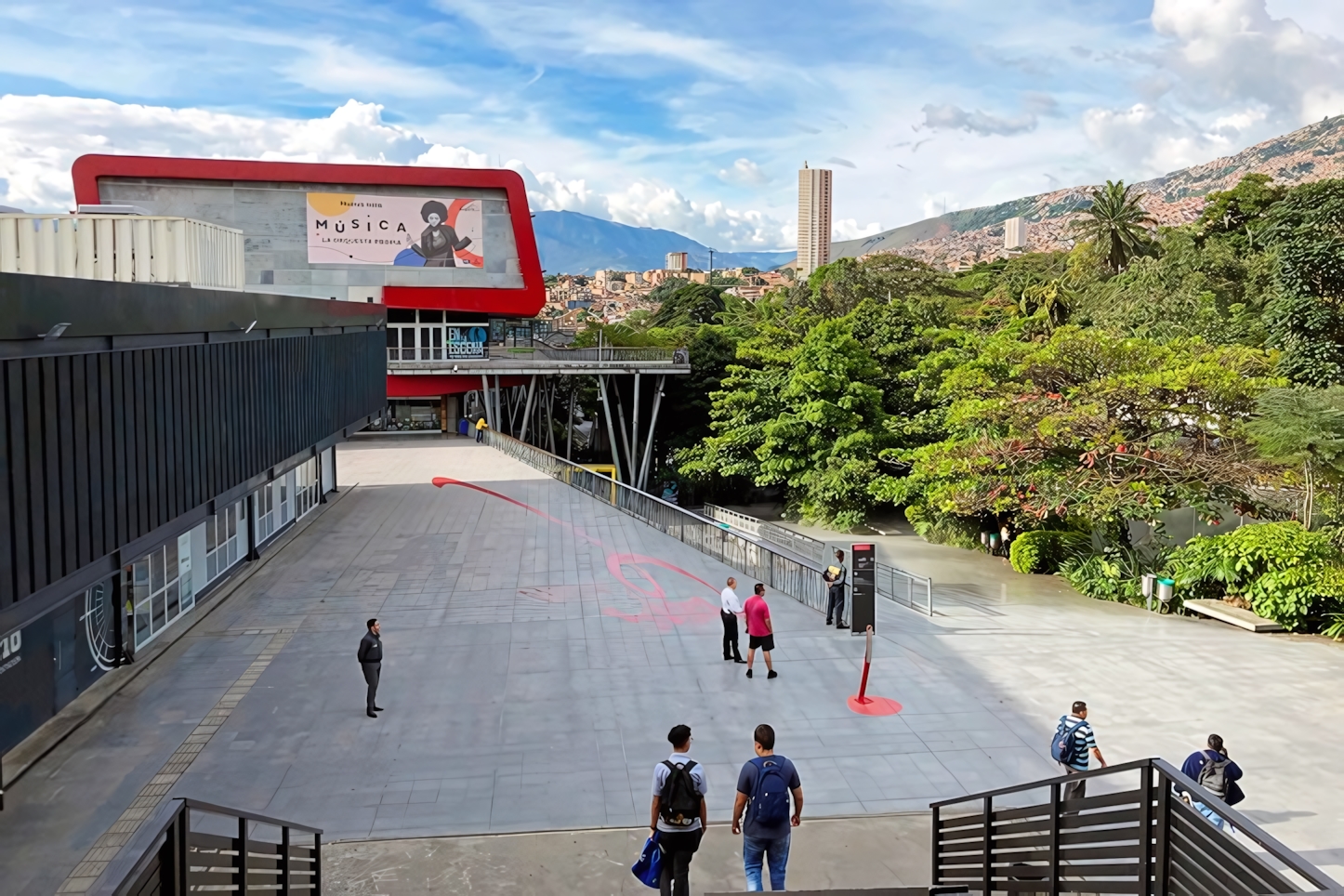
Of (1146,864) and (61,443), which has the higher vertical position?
(61,443)

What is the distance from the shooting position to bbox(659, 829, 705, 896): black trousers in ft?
21.4

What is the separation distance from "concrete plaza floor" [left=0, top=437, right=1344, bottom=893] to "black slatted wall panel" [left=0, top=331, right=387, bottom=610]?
2224 millimetres

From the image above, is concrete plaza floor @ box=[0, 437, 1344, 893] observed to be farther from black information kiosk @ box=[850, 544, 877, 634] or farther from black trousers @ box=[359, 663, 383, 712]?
black information kiosk @ box=[850, 544, 877, 634]

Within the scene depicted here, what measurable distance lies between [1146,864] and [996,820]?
1822mm

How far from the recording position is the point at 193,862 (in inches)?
177

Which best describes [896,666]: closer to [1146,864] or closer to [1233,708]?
[1233,708]

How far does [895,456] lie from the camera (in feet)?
99.8

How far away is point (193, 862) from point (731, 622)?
29.6ft

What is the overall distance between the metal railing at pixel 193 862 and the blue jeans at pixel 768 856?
9.35ft

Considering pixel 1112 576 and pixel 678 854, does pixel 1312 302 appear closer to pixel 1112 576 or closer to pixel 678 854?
pixel 1112 576

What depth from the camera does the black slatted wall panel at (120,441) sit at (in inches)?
306

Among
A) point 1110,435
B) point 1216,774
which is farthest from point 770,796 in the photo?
point 1110,435

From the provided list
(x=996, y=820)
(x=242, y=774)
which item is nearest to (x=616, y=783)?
(x=242, y=774)

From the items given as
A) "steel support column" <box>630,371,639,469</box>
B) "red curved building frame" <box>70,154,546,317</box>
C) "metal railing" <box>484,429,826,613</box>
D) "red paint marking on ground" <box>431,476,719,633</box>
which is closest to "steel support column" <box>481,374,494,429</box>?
"red curved building frame" <box>70,154,546,317</box>
